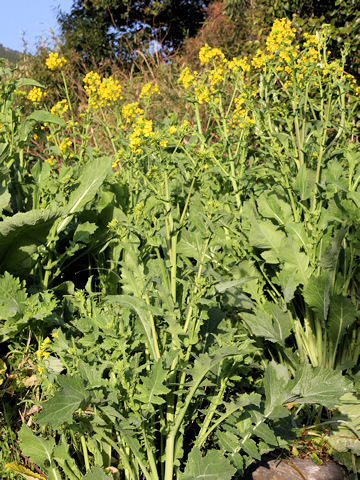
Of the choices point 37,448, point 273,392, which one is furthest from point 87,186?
point 273,392

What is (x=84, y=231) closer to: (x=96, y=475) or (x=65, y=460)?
(x=65, y=460)

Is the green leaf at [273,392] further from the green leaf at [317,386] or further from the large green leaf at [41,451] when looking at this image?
the large green leaf at [41,451]

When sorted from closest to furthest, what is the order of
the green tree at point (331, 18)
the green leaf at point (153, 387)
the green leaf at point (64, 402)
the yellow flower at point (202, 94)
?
the green leaf at point (64, 402)
the green leaf at point (153, 387)
the yellow flower at point (202, 94)
the green tree at point (331, 18)

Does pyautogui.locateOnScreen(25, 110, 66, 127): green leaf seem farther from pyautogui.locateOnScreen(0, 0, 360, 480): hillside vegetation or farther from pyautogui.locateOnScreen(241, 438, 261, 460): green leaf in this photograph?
pyautogui.locateOnScreen(241, 438, 261, 460): green leaf

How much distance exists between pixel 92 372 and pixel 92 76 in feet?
8.00

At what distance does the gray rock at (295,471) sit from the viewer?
2.03m

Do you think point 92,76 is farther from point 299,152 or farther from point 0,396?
point 0,396

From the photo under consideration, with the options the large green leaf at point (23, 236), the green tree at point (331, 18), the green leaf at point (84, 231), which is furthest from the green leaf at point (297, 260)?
the green tree at point (331, 18)

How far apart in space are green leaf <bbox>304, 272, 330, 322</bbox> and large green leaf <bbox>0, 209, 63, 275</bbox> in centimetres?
115

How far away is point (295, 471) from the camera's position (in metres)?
2.05

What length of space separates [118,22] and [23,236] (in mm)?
18408

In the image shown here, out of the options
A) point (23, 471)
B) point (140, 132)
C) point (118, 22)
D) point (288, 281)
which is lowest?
point (23, 471)

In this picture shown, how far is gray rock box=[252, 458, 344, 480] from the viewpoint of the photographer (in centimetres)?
203

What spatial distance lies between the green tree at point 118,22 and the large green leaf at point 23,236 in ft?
47.7
